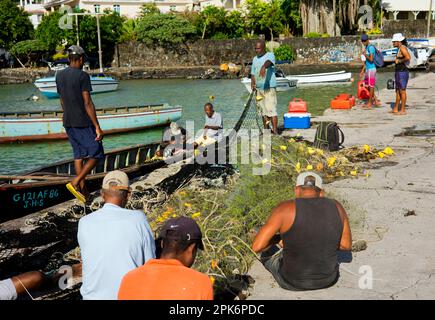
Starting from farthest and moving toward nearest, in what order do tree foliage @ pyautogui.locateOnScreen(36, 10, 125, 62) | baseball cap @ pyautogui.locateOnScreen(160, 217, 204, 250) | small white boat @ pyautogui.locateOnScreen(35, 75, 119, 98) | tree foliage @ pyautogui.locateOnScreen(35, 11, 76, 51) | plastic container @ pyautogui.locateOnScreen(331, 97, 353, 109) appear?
tree foliage @ pyautogui.locateOnScreen(35, 11, 76, 51) → tree foliage @ pyautogui.locateOnScreen(36, 10, 125, 62) → small white boat @ pyautogui.locateOnScreen(35, 75, 119, 98) → plastic container @ pyautogui.locateOnScreen(331, 97, 353, 109) → baseball cap @ pyautogui.locateOnScreen(160, 217, 204, 250)

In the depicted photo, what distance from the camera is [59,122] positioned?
76.6 feet

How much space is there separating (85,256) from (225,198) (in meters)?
3.50

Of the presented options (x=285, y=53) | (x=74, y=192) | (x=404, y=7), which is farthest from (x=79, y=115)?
(x=404, y=7)

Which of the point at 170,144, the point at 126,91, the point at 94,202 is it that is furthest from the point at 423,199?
the point at 126,91

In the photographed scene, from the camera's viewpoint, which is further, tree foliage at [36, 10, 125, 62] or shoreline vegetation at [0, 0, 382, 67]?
shoreline vegetation at [0, 0, 382, 67]

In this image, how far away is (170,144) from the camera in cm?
1472

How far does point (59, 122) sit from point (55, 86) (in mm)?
19238

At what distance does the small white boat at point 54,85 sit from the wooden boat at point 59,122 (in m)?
16.7

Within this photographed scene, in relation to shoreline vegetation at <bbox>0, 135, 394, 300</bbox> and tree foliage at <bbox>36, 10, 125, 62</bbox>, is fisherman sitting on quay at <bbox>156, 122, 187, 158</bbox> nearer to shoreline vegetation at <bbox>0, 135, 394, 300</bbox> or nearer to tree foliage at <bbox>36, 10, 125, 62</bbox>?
shoreline vegetation at <bbox>0, 135, 394, 300</bbox>

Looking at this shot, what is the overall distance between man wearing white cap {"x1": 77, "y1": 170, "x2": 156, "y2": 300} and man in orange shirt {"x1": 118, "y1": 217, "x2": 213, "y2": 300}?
0.67 m

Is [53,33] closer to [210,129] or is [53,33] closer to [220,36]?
[220,36]

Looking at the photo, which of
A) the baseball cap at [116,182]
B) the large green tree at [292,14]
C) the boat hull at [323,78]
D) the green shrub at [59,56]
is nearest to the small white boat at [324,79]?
the boat hull at [323,78]

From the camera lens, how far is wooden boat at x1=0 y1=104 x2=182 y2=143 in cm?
2323

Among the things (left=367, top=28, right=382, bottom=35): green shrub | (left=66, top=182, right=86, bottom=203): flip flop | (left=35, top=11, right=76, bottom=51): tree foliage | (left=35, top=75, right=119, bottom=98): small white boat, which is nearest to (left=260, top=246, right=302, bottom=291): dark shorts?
(left=66, top=182, right=86, bottom=203): flip flop
